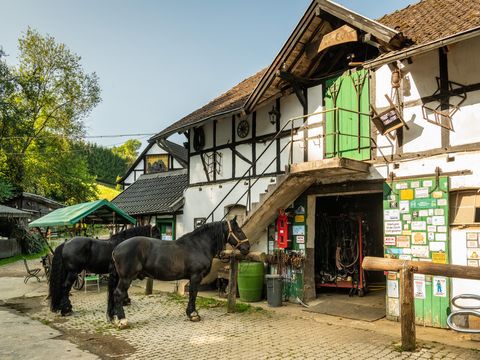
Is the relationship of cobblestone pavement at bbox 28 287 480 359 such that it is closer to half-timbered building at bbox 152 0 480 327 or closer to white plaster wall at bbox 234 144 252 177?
half-timbered building at bbox 152 0 480 327

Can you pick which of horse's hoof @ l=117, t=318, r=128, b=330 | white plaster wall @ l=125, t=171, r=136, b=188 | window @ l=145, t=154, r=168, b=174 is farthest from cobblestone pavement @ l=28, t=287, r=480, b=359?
white plaster wall @ l=125, t=171, r=136, b=188

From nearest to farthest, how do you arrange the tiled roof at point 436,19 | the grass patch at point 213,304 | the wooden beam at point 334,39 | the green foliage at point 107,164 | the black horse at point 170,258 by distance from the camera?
the tiled roof at point 436,19
the black horse at point 170,258
the wooden beam at point 334,39
the grass patch at point 213,304
the green foliage at point 107,164

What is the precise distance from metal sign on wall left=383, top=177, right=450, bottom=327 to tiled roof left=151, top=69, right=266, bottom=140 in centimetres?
561

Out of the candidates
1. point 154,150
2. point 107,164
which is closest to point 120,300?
point 154,150

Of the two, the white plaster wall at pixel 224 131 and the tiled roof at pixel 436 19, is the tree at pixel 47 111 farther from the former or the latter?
the tiled roof at pixel 436 19

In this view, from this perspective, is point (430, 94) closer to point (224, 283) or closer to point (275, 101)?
point (275, 101)

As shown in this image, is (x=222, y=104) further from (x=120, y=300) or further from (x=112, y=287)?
(x=120, y=300)

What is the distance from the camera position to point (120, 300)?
7.96 metres

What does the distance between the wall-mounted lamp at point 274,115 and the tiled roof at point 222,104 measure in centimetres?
106

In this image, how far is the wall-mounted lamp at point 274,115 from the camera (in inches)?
460

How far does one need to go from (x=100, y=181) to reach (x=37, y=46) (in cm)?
3055

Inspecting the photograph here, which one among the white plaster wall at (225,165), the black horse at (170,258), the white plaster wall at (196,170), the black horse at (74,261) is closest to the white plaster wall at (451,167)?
the black horse at (170,258)

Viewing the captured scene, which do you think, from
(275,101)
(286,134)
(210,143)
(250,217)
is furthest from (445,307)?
(210,143)

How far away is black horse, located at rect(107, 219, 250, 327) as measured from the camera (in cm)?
811
